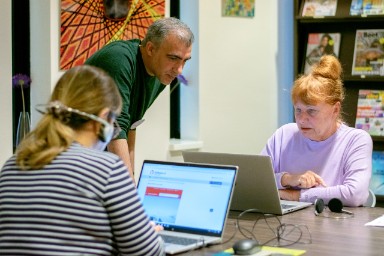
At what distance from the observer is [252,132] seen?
5.32 m

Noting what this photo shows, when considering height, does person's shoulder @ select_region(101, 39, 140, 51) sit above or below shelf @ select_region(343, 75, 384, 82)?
above

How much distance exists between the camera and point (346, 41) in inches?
202

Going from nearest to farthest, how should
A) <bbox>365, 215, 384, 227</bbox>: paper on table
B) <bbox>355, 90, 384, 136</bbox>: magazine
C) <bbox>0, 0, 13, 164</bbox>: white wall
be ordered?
1. <bbox>365, 215, 384, 227</bbox>: paper on table
2. <bbox>0, 0, 13, 164</bbox>: white wall
3. <bbox>355, 90, 384, 136</bbox>: magazine

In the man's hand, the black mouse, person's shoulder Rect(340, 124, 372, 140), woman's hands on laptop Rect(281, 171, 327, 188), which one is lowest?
the man's hand

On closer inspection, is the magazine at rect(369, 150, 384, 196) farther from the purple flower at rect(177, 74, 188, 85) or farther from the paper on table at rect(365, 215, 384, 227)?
the paper on table at rect(365, 215, 384, 227)

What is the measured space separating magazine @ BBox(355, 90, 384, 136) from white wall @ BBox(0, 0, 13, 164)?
8.10ft

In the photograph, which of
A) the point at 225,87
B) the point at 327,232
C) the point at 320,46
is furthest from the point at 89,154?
the point at 320,46

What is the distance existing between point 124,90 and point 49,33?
1.24 metres

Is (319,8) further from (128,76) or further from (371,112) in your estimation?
(128,76)

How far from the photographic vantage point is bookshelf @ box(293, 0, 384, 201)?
5047mm

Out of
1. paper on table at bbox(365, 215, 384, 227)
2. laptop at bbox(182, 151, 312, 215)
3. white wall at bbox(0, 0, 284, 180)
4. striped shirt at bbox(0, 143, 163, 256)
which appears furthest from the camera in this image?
white wall at bbox(0, 0, 284, 180)

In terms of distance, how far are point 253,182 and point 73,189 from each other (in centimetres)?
112

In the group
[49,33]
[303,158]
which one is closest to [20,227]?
[303,158]

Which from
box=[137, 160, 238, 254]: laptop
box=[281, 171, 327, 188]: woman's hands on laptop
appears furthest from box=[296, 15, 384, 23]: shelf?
box=[137, 160, 238, 254]: laptop
